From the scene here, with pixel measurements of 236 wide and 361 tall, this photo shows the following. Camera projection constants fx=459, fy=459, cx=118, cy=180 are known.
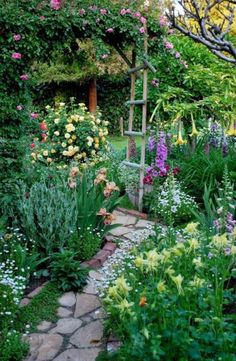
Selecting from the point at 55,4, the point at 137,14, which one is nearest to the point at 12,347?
the point at 55,4

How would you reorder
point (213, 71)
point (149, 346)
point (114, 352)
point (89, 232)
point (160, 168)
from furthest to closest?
point (213, 71) → point (160, 168) → point (89, 232) → point (114, 352) → point (149, 346)

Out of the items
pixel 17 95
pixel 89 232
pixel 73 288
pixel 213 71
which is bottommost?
pixel 73 288

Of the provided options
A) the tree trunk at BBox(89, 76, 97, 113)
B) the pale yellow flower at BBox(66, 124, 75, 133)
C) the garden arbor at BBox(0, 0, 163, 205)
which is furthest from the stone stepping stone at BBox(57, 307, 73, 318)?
the tree trunk at BBox(89, 76, 97, 113)

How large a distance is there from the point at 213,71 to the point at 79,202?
3.71m

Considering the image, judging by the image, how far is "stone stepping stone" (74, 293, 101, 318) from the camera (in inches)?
141

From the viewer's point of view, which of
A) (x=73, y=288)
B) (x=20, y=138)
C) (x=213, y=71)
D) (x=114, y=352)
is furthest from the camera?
(x=213, y=71)

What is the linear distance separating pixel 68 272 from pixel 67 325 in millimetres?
571

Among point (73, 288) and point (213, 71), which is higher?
point (213, 71)

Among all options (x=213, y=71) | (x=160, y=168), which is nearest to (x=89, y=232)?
(x=160, y=168)

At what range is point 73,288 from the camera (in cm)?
387

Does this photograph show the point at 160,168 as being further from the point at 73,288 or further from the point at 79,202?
the point at 73,288

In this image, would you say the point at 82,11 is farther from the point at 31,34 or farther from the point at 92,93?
the point at 92,93

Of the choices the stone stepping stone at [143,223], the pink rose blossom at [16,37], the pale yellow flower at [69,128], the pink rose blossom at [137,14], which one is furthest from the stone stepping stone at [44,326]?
the pale yellow flower at [69,128]

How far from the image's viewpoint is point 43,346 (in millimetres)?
3096
